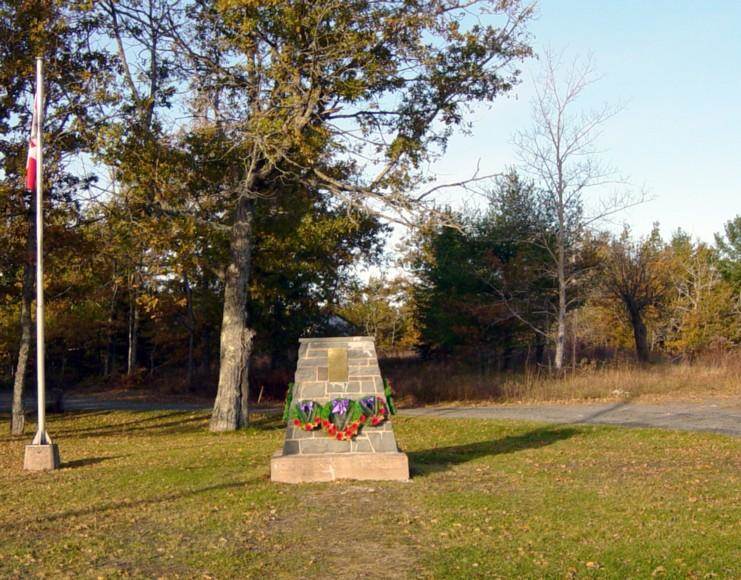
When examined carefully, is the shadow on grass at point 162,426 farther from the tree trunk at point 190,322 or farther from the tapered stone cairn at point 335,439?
the tapered stone cairn at point 335,439

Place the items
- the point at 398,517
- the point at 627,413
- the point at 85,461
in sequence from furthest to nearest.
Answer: the point at 627,413
the point at 85,461
the point at 398,517

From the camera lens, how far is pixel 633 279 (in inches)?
1511

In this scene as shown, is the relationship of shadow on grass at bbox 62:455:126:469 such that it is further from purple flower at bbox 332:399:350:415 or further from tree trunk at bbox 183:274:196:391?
tree trunk at bbox 183:274:196:391

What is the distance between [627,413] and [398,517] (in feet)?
48.2

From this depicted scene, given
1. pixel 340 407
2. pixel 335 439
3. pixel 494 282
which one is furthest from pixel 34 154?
pixel 494 282

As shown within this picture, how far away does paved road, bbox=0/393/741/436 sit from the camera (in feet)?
61.8

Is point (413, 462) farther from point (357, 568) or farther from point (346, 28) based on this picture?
point (346, 28)

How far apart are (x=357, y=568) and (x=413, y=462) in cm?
613

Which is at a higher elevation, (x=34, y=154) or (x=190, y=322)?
(x=34, y=154)

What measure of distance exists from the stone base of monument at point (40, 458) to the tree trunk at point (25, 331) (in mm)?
7206

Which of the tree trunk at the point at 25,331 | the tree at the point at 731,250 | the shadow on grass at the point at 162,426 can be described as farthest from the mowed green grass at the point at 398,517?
the tree at the point at 731,250

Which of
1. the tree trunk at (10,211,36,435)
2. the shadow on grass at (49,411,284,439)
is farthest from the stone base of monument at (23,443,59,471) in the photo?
the shadow on grass at (49,411,284,439)

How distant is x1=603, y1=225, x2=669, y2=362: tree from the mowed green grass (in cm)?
2359

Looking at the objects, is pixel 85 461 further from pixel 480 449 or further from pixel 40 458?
pixel 480 449
